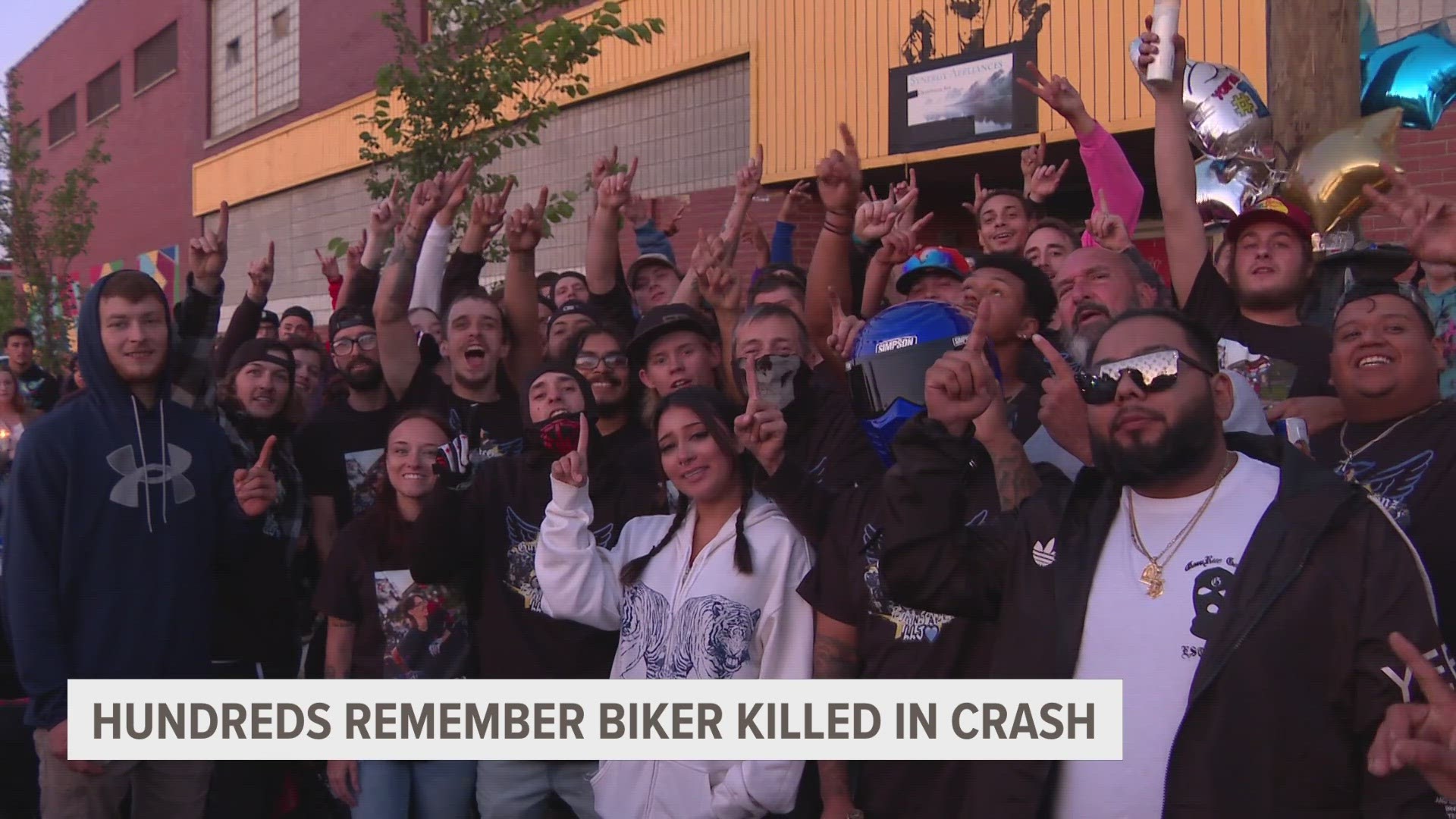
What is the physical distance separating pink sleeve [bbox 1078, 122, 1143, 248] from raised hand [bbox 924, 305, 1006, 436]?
2.65 meters

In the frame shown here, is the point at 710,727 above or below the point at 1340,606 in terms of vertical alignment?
below

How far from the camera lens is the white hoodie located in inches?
131

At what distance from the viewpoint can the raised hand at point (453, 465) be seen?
14.2 feet

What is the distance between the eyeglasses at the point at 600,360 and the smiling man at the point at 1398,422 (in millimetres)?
2456

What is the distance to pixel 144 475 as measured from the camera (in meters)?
4.20

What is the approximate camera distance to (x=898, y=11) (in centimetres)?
1141

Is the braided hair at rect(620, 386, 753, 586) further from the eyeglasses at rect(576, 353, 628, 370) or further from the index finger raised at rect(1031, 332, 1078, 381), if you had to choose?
the index finger raised at rect(1031, 332, 1078, 381)

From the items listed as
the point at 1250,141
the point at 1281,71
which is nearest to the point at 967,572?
the point at 1281,71

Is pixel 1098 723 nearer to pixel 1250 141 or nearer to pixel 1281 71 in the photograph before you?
pixel 1281 71

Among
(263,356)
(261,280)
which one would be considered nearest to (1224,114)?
(263,356)

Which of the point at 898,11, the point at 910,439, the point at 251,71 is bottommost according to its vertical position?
the point at 910,439

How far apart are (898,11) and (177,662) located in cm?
A: 927

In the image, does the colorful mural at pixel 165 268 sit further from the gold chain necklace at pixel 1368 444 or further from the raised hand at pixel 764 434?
the gold chain necklace at pixel 1368 444

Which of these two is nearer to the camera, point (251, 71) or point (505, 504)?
point (505, 504)
